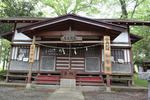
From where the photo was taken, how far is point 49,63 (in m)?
8.98

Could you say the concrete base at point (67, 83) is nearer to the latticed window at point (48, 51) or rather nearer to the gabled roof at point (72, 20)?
the latticed window at point (48, 51)

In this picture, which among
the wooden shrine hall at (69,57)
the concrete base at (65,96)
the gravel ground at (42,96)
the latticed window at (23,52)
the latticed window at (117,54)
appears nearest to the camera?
the concrete base at (65,96)

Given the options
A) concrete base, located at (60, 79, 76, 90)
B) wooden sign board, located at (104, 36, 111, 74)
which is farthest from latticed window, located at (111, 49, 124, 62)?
concrete base, located at (60, 79, 76, 90)

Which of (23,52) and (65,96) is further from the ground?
(23,52)

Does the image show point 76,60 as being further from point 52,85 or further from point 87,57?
point 52,85

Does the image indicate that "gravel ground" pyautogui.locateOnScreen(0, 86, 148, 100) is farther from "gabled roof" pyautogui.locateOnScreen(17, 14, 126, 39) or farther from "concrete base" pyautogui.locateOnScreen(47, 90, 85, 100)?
"gabled roof" pyautogui.locateOnScreen(17, 14, 126, 39)

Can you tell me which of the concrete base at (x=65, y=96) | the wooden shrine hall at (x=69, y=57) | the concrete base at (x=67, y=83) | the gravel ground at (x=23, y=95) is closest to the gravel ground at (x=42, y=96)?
the gravel ground at (x=23, y=95)

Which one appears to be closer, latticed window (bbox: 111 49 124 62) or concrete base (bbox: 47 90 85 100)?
concrete base (bbox: 47 90 85 100)

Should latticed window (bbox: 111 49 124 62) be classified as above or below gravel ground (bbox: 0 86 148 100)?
above

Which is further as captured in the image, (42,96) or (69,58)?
(69,58)

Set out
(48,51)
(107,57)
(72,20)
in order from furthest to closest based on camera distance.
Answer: (48,51) < (72,20) < (107,57)

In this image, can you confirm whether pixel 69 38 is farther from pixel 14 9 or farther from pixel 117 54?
pixel 14 9

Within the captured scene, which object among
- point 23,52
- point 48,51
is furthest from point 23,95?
point 23,52

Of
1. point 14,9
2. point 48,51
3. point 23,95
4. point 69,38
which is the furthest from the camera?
point 14,9
